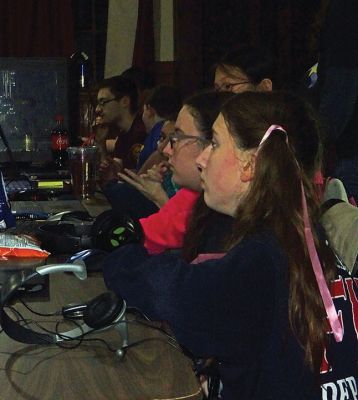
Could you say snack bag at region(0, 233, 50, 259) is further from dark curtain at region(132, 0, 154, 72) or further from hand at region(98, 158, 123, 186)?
dark curtain at region(132, 0, 154, 72)

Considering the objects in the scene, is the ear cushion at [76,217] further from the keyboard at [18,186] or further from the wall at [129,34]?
the wall at [129,34]

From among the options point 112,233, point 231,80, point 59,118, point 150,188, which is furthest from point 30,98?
point 112,233

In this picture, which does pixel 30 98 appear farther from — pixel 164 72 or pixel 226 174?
pixel 226 174

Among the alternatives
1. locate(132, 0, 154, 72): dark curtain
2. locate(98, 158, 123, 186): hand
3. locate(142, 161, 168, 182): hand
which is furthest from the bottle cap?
locate(132, 0, 154, 72): dark curtain

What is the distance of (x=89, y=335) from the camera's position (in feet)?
4.38

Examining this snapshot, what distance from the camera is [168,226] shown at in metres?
2.05

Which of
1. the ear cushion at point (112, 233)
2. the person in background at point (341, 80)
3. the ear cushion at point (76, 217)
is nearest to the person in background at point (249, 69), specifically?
the person in background at point (341, 80)

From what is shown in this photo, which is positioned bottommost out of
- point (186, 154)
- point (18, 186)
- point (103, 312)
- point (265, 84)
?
point (18, 186)

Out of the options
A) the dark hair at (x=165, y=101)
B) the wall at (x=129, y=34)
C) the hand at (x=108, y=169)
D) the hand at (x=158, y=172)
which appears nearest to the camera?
the hand at (x=158, y=172)

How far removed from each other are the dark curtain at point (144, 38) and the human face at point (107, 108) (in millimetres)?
1715

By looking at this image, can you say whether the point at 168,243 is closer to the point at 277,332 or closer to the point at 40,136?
the point at 277,332

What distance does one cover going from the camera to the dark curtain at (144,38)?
6.11m

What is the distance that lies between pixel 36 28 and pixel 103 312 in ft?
17.1

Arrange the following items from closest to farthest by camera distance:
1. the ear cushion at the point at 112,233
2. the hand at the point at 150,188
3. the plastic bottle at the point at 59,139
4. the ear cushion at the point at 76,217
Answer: the ear cushion at the point at 112,233 < the ear cushion at the point at 76,217 < the hand at the point at 150,188 < the plastic bottle at the point at 59,139
